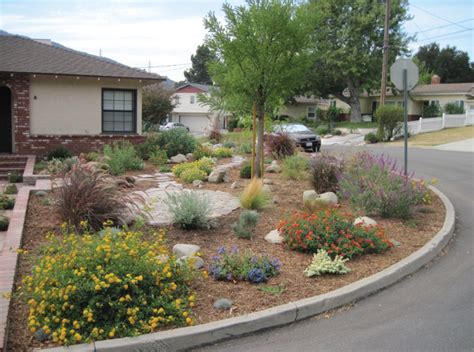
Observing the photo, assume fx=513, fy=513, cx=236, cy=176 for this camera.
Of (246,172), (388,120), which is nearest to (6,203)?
(246,172)

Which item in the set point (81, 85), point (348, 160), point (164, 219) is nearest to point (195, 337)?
point (164, 219)

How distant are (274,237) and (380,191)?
2.54 m

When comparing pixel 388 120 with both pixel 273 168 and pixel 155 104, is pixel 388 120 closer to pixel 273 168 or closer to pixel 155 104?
pixel 155 104

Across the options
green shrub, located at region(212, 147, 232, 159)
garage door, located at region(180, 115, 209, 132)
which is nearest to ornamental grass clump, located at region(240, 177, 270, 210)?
green shrub, located at region(212, 147, 232, 159)

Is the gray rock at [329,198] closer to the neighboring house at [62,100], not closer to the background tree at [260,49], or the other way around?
the background tree at [260,49]

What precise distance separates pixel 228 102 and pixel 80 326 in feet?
26.3

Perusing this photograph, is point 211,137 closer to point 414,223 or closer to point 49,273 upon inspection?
point 414,223

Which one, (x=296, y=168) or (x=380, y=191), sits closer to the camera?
(x=380, y=191)

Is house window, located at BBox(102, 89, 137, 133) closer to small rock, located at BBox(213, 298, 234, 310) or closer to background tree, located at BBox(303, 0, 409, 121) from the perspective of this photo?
small rock, located at BBox(213, 298, 234, 310)

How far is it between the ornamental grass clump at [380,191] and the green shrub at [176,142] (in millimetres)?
8305

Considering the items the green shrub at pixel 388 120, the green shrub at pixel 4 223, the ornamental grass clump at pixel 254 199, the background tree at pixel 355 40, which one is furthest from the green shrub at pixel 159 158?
the background tree at pixel 355 40

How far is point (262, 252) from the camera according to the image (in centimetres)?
705

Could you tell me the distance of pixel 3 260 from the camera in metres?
6.21

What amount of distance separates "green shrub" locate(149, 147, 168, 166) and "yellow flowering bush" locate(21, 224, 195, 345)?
10.6m
